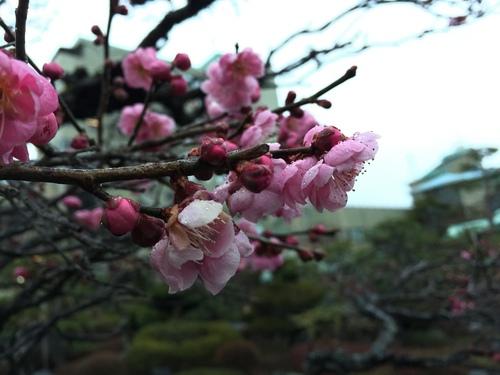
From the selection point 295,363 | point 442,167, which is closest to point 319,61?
point 295,363

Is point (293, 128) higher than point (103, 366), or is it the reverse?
point (293, 128)

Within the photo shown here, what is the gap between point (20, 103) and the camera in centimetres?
45

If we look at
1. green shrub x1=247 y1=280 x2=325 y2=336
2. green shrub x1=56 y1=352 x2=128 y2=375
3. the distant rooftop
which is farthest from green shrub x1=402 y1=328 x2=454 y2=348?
green shrub x1=56 y1=352 x2=128 y2=375

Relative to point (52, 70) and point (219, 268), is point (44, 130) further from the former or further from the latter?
point (52, 70)

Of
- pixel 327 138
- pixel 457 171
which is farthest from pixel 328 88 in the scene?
pixel 457 171

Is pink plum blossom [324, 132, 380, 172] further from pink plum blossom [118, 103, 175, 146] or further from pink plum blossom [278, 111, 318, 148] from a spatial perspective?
pink plum blossom [118, 103, 175, 146]

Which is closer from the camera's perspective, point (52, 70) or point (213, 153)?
point (213, 153)

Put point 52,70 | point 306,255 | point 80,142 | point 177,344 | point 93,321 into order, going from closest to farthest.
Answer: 1. point 52,70
2. point 80,142
3. point 306,255
4. point 177,344
5. point 93,321

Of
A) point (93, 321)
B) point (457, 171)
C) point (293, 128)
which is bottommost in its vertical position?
point (93, 321)

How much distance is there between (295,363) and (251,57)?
607 cm

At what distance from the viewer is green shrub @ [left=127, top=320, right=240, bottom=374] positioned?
5.65 m

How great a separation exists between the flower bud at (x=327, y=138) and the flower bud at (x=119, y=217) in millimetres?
247

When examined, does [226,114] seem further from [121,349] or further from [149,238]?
[121,349]

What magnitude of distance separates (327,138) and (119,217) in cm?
27
